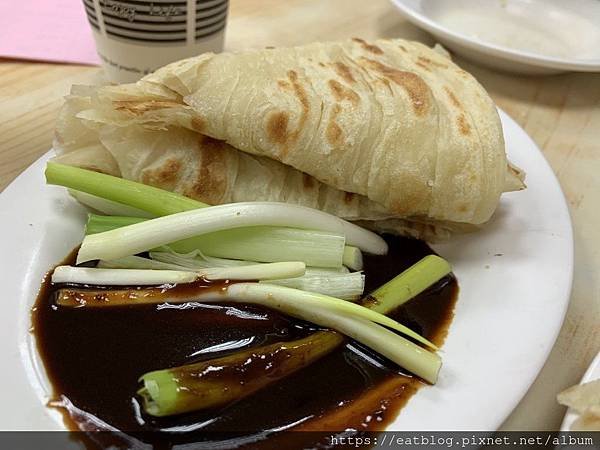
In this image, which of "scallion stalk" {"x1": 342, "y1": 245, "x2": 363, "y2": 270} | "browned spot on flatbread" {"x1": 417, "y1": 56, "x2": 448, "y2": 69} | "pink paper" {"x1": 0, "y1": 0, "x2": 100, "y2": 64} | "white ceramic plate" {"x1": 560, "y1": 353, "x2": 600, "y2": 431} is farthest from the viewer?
"pink paper" {"x1": 0, "y1": 0, "x2": 100, "y2": 64}

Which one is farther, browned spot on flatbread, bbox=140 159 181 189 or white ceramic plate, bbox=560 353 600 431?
browned spot on flatbread, bbox=140 159 181 189

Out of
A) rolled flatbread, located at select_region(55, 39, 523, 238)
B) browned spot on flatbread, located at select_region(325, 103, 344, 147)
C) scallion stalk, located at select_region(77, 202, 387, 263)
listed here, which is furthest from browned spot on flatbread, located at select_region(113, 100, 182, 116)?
browned spot on flatbread, located at select_region(325, 103, 344, 147)

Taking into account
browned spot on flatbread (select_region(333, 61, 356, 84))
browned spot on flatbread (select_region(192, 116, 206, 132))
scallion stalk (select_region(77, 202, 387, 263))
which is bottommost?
scallion stalk (select_region(77, 202, 387, 263))

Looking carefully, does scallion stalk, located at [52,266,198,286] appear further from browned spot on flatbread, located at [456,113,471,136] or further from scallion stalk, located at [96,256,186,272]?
browned spot on flatbread, located at [456,113,471,136]

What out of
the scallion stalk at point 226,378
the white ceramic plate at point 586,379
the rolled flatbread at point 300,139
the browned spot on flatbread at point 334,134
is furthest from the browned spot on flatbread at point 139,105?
the white ceramic plate at point 586,379

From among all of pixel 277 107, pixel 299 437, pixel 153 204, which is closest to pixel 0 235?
pixel 153 204

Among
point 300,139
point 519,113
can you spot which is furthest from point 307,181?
point 519,113

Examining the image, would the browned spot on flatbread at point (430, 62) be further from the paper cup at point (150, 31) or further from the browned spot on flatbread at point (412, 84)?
the paper cup at point (150, 31)
